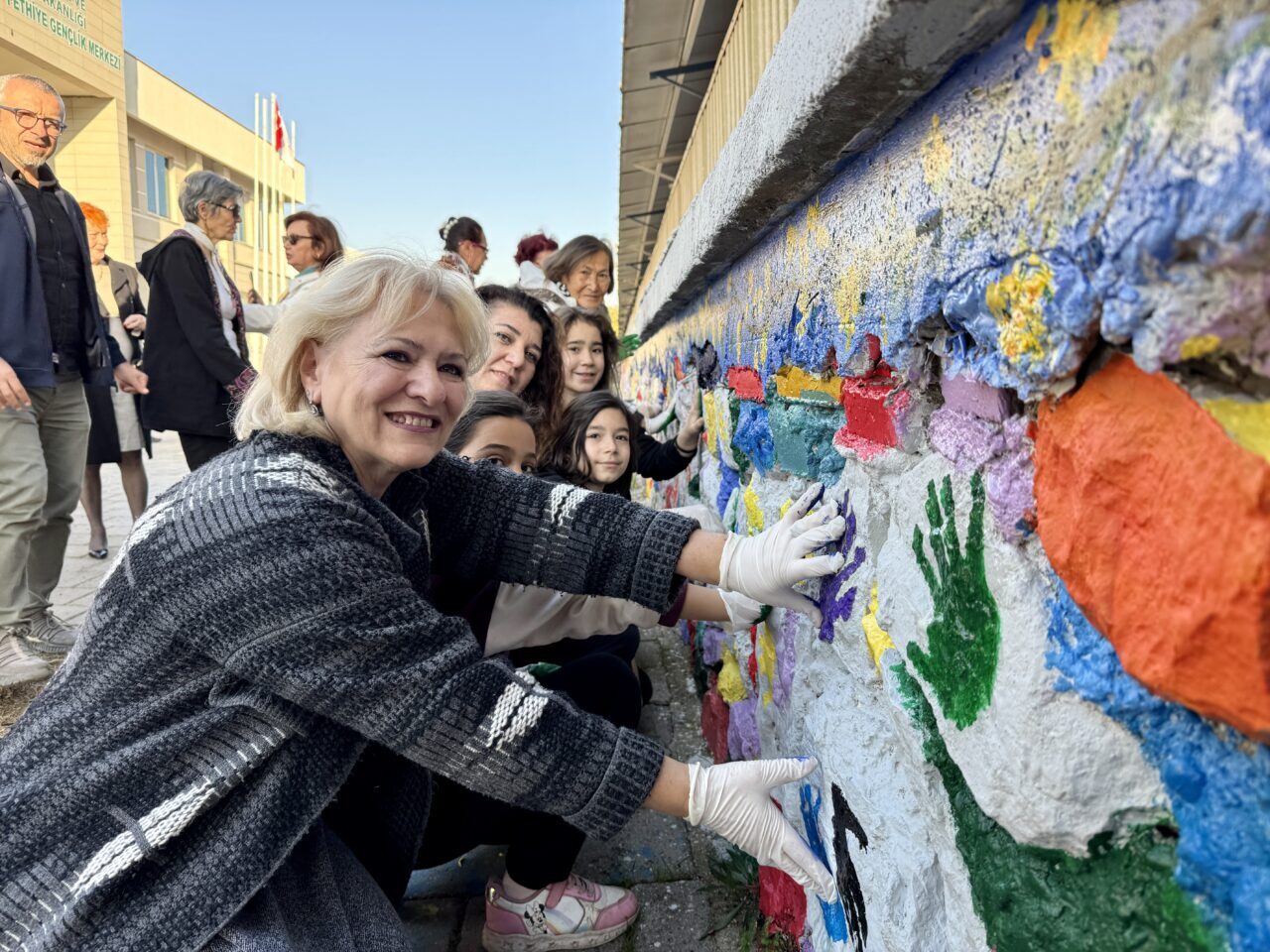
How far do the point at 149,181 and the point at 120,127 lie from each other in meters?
2.23

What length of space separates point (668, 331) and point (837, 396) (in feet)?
10.7

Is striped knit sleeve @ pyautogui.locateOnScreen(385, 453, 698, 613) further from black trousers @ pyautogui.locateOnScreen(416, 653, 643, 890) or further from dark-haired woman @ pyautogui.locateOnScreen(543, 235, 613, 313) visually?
dark-haired woman @ pyautogui.locateOnScreen(543, 235, 613, 313)

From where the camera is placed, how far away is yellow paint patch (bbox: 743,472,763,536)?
1956mm

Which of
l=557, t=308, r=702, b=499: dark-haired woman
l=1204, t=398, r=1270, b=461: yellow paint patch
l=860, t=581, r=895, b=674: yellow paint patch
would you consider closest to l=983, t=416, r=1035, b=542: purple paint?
l=1204, t=398, r=1270, b=461: yellow paint patch

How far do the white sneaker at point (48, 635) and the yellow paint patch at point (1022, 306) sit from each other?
3219 mm

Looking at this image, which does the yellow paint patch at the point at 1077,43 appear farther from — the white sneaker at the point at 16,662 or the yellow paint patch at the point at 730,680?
the white sneaker at the point at 16,662

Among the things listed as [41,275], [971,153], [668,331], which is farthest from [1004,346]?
[668,331]

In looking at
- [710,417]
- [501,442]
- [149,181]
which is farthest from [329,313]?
[149,181]

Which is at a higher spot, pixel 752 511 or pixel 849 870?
pixel 752 511

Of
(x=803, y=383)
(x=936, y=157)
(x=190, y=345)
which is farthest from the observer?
(x=190, y=345)

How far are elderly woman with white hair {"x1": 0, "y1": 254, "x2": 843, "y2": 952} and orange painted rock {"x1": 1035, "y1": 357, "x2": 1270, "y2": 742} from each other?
2.16 feet

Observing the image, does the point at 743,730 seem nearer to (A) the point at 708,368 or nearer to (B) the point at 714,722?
(B) the point at 714,722

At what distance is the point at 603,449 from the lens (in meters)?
2.55

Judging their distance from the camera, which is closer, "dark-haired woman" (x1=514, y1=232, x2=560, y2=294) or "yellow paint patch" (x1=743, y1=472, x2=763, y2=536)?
"yellow paint patch" (x1=743, y1=472, x2=763, y2=536)
